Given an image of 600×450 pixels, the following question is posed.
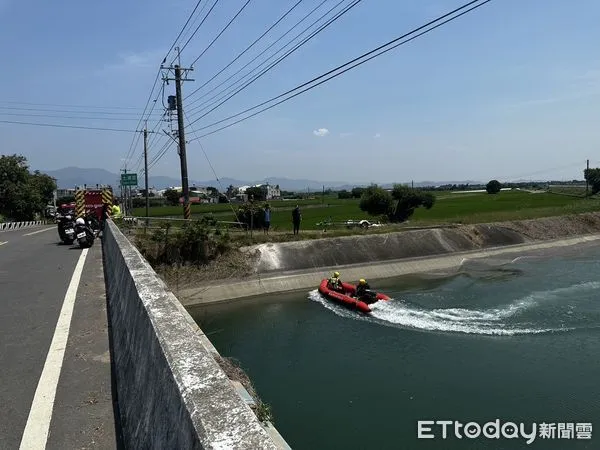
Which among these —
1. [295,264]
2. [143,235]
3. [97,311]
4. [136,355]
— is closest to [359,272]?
[295,264]

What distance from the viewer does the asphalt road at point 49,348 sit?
4.36 meters

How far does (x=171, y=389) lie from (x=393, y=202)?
2013 inches

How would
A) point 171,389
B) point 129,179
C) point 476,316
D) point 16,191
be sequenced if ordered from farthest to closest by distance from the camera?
point 16,191, point 129,179, point 476,316, point 171,389

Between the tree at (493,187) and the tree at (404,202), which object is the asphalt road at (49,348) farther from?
the tree at (493,187)

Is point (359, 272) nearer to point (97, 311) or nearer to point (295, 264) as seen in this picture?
point (295, 264)

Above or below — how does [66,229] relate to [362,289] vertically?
above

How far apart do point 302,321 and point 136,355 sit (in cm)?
1656

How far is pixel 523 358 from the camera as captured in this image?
14625 millimetres

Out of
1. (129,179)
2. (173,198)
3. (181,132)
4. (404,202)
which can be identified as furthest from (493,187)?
(181,132)

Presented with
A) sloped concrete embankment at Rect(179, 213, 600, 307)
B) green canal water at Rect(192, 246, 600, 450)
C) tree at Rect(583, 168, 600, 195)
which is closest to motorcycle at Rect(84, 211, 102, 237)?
sloped concrete embankment at Rect(179, 213, 600, 307)

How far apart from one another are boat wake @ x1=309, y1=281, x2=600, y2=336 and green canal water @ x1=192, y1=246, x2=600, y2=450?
0.04m
